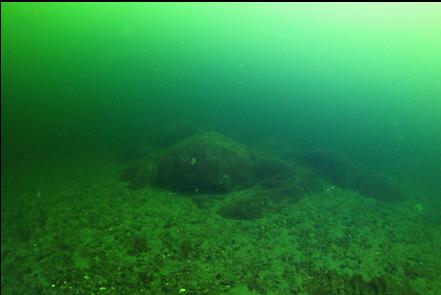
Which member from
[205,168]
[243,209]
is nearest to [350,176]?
[243,209]

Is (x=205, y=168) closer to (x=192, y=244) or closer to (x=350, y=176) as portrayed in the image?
(x=192, y=244)

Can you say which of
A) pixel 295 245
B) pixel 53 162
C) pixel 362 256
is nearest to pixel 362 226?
pixel 362 256

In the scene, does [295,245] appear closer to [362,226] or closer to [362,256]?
[362,256]

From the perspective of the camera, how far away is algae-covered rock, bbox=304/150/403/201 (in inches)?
366

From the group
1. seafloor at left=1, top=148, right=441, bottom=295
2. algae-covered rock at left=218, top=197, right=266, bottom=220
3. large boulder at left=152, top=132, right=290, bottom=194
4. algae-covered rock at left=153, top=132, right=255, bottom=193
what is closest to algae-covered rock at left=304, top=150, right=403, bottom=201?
seafloor at left=1, top=148, right=441, bottom=295

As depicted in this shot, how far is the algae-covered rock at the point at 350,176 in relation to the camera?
30.5ft

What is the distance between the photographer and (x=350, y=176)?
391 inches

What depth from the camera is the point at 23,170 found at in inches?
331

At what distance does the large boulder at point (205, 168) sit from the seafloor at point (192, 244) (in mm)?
404

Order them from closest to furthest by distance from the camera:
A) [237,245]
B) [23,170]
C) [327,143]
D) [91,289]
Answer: [91,289], [237,245], [23,170], [327,143]

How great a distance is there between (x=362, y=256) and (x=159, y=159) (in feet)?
19.0

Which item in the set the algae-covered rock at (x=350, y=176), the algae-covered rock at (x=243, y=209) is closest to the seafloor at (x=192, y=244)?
the algae-covered rock at (x=243, y=209)

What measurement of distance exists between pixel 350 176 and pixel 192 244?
6240mm

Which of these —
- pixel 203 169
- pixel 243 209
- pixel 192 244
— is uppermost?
pixel 203 169
